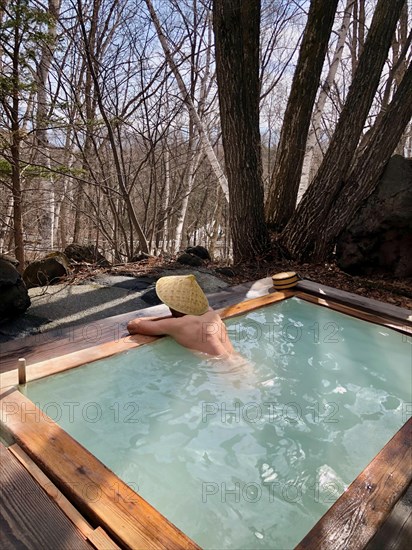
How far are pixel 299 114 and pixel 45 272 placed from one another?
3.65 meters

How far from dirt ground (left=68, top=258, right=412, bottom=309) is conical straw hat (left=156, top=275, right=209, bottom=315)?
1464 millimetres

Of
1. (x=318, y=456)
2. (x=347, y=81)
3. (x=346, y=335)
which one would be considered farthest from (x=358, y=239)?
(x=347, y=81)

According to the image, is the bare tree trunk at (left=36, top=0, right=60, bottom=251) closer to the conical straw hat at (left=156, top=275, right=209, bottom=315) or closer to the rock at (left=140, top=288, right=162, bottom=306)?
the rock at (left=140, top=288, right=162, bottom=306)

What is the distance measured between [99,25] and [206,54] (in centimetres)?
215

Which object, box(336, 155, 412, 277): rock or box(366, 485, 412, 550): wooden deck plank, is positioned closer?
box(366, 485, 412, 550): wooden deck plank

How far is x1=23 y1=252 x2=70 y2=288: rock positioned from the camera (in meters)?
3.53

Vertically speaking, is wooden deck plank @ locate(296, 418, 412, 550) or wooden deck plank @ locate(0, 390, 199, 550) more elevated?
wooden deck plank @ locate(0, 390, 199, 550)

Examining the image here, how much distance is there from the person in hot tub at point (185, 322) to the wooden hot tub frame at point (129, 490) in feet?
2.42

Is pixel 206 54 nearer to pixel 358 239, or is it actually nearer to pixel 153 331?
pixel 358 239

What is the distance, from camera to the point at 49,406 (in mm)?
1774

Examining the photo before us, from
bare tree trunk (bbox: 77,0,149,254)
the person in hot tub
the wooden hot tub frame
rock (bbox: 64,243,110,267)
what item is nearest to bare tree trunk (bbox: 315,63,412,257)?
bare tree trunk (bbox: 77,0,149,254)

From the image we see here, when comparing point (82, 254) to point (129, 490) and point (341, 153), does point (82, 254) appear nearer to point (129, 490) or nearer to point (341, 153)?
point (341, 153)

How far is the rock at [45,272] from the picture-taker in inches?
139

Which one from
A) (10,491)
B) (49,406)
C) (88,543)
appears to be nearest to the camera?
(88,543)
